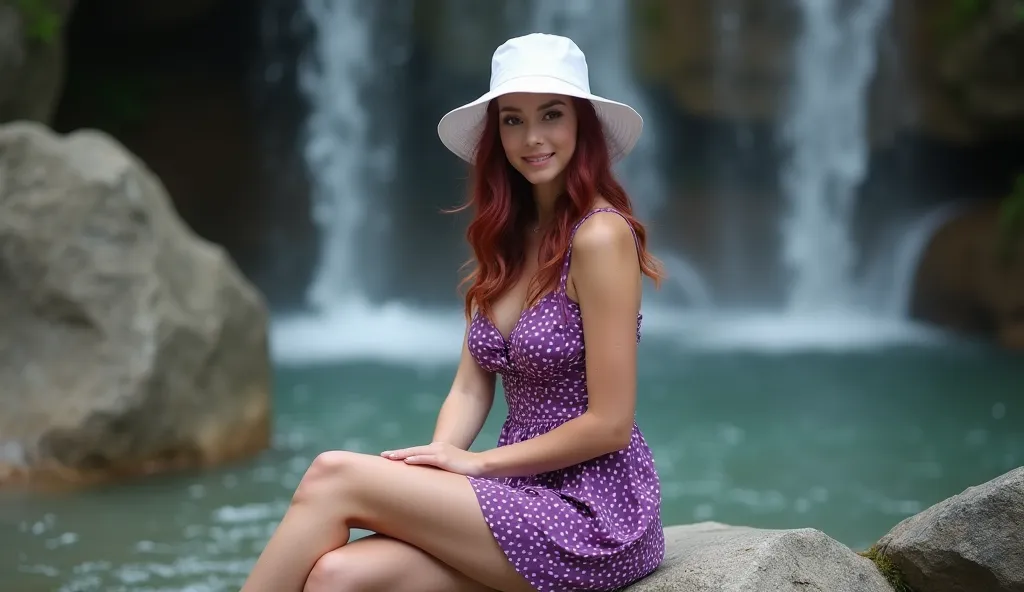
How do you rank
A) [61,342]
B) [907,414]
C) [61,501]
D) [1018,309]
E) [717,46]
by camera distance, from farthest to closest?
[717,46]
[1018,309]
[907,414]
[61,342]
[61,501]

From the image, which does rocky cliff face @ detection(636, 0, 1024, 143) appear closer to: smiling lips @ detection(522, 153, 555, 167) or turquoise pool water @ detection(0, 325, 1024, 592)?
turquoise pool water @ detection(0, 325, 1024, 592)

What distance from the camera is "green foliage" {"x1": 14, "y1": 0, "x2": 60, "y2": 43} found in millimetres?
8984

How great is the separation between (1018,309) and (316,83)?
Answer: 8.44 metres

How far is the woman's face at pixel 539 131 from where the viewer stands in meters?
2.71

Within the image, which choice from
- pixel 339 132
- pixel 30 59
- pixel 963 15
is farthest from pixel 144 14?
pixel 963 15

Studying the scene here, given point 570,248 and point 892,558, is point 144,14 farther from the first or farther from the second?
point 892,558

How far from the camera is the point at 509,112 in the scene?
275cm

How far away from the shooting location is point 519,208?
2930 mm

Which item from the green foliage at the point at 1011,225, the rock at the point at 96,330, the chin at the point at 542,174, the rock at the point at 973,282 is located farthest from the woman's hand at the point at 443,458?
the green foliage at the point at 1011,225

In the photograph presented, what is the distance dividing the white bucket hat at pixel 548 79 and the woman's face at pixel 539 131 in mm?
46

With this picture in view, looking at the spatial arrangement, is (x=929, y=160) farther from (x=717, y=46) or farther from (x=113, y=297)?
(x=113, y=297)

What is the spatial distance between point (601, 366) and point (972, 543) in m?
0.96

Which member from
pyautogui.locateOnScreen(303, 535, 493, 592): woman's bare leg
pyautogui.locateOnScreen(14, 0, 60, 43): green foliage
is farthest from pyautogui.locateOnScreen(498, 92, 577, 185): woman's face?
pyautogui.locateOnScreen(14, 0, 60, 43): green foliage

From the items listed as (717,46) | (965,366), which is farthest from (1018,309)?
(717,46)
